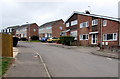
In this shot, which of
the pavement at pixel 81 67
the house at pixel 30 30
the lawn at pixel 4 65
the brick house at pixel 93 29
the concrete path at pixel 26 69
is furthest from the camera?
the house at pixel 30 30

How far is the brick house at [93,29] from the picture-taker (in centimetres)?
2734

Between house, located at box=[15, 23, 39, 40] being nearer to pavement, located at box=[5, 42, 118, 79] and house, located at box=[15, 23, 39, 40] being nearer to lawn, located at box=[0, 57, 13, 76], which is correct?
pavement, located at box=[5, 42, 118, 79]

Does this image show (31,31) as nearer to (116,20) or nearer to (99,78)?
(116,20)

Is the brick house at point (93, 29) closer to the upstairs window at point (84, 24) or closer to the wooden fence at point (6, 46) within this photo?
the upstairs window at point (84, 24)

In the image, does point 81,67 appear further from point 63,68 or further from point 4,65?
point 4,65

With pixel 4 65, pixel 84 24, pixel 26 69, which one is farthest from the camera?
pixel 84 24

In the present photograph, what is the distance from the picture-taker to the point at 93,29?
1264 inches

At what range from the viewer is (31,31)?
79375 millimetres

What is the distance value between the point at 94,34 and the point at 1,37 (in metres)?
20.7

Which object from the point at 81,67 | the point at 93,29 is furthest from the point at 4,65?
the point at 93,29

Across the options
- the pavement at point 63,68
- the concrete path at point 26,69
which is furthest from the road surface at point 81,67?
the concrete path at point 26,69

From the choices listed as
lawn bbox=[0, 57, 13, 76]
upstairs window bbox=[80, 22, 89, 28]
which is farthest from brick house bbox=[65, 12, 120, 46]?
lawn bbox=[0, 57, 13, 76]

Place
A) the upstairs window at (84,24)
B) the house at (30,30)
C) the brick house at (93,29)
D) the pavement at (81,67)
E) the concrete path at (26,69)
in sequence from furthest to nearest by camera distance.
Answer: the house at (30,30) → the upstairs window at (84,24) → the brick house at (93,29) → the pavement at (81,67) → the concrete path at (26,69)

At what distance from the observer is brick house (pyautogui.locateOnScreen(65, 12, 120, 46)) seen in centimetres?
2734
